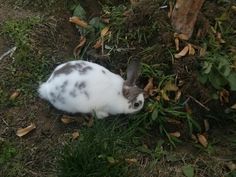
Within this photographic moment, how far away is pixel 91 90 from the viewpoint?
414 centimetres

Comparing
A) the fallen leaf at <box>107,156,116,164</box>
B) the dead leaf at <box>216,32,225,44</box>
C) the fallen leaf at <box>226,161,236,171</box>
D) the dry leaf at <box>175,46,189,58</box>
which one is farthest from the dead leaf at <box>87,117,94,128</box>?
the dead leaf at <box>216,32,225,44</box>

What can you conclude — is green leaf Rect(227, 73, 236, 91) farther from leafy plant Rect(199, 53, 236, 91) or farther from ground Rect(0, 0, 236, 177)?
ground Rect(0, 0, 236, 177)

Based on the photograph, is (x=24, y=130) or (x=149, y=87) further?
(x=149, y=87)

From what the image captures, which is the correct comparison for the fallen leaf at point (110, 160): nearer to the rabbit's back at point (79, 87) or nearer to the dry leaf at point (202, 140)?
the rabbit's back at point (79, 87)

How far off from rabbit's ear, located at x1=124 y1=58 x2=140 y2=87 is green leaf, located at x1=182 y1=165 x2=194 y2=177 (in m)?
0.75

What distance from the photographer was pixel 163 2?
184 inches

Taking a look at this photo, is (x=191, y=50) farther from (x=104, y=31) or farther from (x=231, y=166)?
(x=231, y=166)

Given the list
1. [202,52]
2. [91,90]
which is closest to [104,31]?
[91,90]

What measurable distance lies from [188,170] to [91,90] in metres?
0.93

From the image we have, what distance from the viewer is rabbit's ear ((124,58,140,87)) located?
4.18 m

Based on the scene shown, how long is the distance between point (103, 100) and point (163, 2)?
105 centimetres

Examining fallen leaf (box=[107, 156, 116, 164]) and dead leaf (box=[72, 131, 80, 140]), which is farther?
dead leaf (box=[72, 131, 80, 140])

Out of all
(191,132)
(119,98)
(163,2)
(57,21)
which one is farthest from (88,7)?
(191,132)

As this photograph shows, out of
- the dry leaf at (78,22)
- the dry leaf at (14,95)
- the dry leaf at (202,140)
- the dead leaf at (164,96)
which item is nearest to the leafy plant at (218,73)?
the dead leaf at (164,96)
